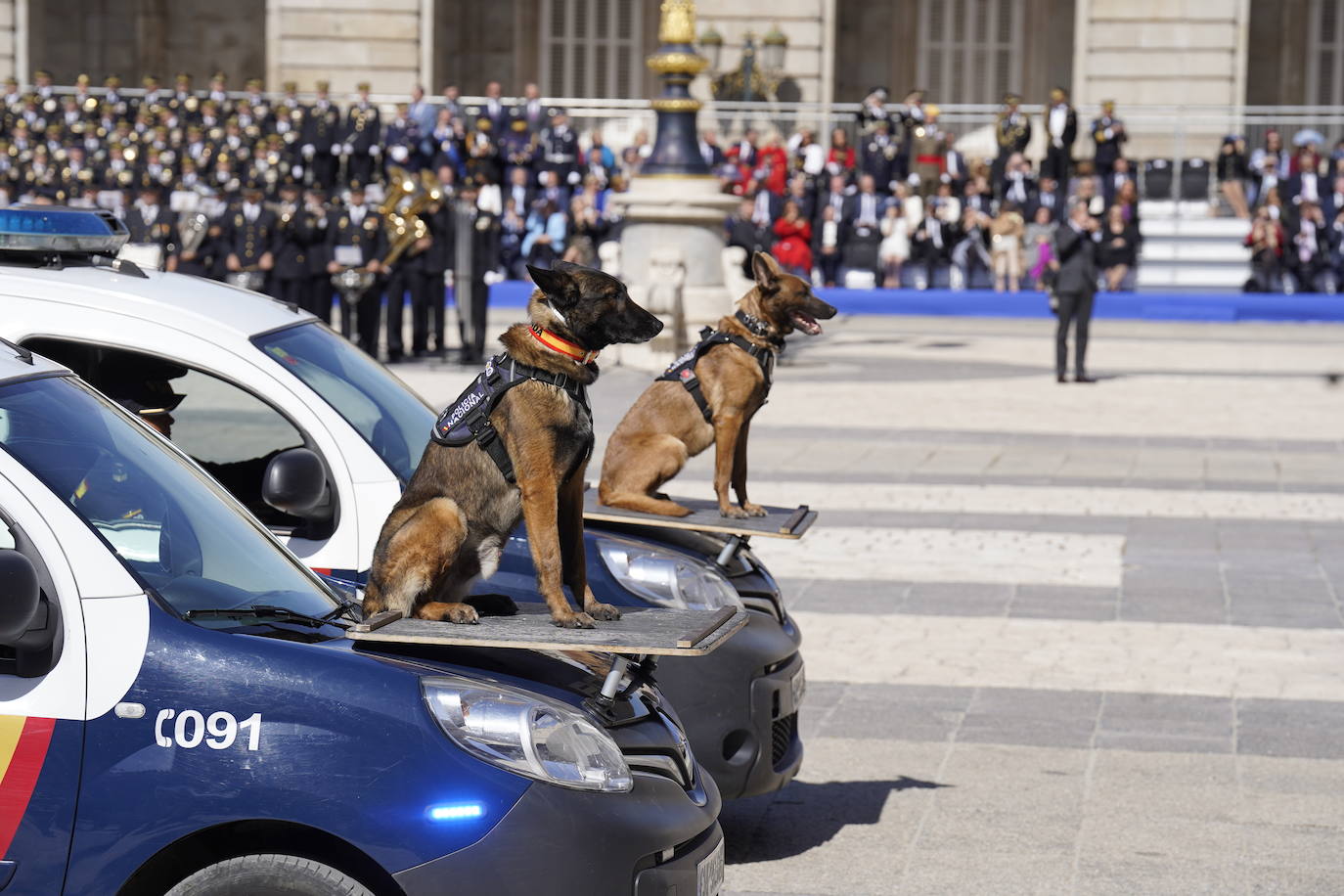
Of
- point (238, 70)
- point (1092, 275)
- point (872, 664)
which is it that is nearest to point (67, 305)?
point (872, 664)

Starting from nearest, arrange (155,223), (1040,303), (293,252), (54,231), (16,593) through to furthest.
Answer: (16,593) < (54,231) < (293,252) < (155,223) < (1040,303)

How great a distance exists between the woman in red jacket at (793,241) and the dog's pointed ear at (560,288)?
24.7 metres

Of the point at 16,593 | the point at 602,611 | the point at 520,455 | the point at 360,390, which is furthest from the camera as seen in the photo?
the point at 360,390

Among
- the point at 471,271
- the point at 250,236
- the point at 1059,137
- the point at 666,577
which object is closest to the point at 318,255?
the point at 250,236

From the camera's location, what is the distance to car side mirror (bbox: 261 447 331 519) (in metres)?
5.77

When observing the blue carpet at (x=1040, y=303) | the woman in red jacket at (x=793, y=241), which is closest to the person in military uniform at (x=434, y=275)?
the blue carpet at (x=1040, y=303)

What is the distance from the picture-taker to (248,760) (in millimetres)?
3996

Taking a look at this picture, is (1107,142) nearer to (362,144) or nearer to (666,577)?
(362,144)

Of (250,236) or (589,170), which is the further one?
(589,170)

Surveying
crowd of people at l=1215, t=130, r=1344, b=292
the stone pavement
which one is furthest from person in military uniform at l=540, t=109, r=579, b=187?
the stone pavement

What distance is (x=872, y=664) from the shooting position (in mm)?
9180

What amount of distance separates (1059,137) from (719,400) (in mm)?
26039

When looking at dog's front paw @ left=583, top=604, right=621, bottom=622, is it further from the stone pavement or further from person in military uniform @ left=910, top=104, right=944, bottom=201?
person in military uniform @ left=910, top=104, right=944, bottom=201

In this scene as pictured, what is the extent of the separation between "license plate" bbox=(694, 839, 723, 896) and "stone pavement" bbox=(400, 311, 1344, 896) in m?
1.54
